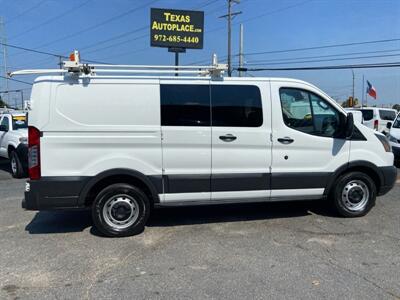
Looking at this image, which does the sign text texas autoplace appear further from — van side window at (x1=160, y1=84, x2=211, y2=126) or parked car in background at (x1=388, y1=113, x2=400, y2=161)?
van side window at (x1=160, y1=84, x2=211, y2=126)

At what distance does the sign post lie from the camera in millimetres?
27297

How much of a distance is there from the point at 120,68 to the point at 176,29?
22681 millimetres

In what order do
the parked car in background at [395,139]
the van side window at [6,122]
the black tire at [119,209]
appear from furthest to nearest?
1. the van side window at [6,122]
2. the parked car in background at [395,139]
3. the black tire at [119,209]

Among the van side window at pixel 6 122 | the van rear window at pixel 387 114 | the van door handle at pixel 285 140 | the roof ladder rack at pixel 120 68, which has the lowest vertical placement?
the van door handle at pixel 285 140

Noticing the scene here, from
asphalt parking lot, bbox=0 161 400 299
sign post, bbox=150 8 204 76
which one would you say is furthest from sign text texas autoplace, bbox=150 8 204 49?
asphalt parking lot, bbox=0 161 400 299

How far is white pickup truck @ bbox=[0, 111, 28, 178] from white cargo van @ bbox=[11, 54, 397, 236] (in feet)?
20.5

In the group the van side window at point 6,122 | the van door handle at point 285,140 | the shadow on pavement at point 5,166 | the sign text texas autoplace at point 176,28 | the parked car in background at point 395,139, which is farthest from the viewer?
the sign text texas autoplace at point 176,28

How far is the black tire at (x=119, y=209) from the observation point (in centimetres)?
563

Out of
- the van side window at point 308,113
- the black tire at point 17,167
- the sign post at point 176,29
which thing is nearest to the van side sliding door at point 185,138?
the van side window at point 308,113

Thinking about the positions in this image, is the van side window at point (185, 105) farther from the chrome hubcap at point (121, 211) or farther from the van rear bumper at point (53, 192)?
the van rear bumper at point (53, 192)

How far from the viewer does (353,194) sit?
659cm

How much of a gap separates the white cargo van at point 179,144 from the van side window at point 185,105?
14 millimetres

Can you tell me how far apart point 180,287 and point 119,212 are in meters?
1.85

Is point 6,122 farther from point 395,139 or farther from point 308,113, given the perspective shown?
point 395,139
